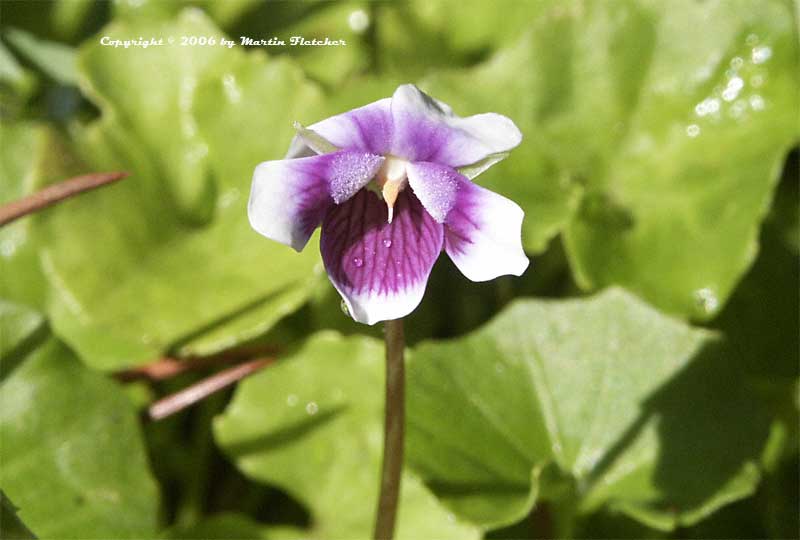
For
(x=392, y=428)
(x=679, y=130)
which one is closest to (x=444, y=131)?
(x=392, y=428)

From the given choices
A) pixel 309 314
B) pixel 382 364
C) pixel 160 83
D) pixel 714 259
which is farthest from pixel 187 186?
pixel 714 259

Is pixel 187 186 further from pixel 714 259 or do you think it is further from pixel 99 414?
pixel 714 259

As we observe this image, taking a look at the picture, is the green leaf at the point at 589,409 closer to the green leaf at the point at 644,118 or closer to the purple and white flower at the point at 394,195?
the green leaf at the point at 644,118

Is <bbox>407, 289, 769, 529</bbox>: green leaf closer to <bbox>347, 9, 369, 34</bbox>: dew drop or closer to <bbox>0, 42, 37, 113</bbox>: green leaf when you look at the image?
<bbox>347, 9, 369, 34</bbox>: dew drop

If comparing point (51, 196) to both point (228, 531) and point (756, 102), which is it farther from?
point (756, 102)

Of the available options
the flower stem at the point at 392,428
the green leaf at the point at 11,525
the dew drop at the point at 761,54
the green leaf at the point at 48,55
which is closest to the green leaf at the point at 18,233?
the green leaf at the point at 48,55
